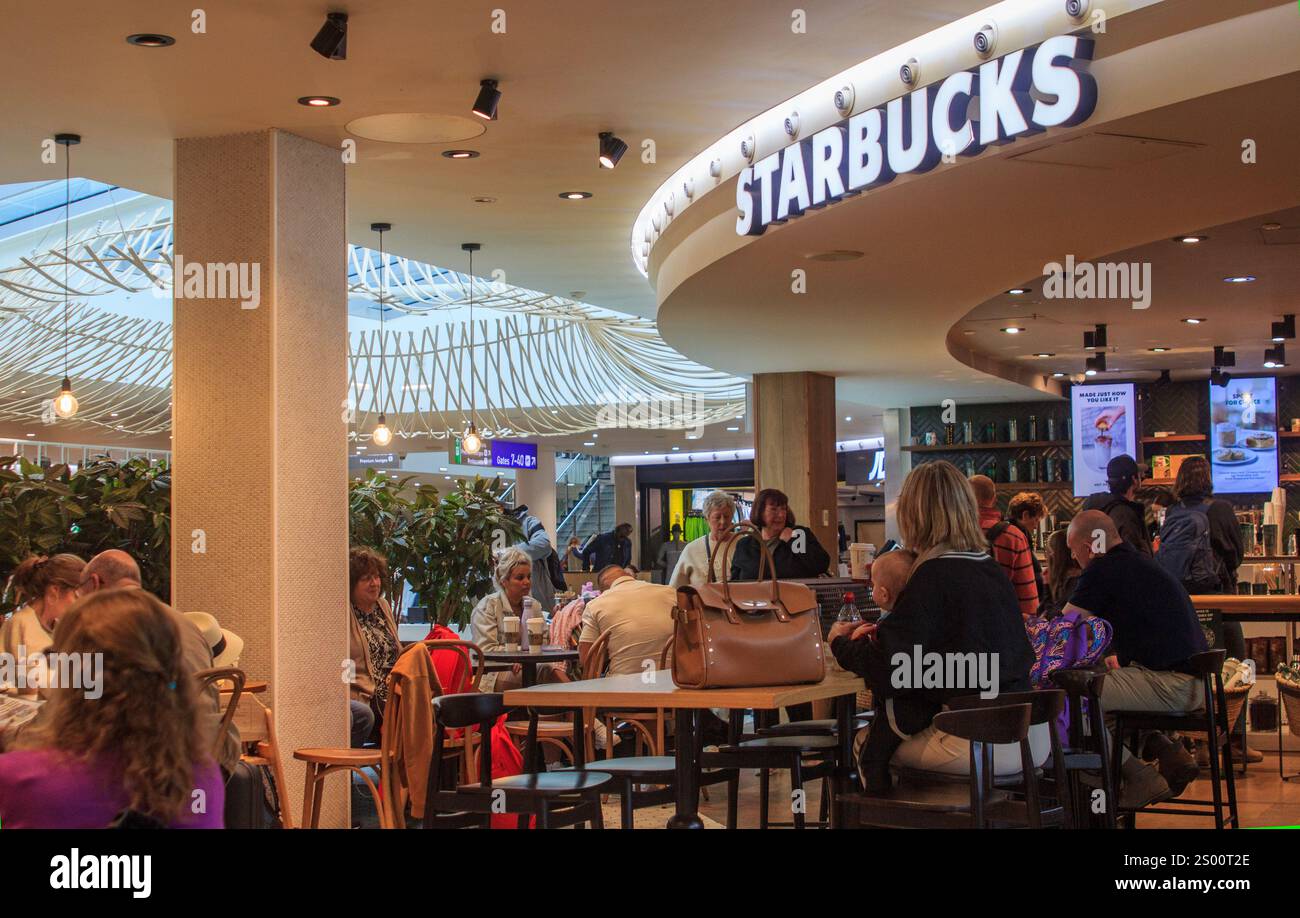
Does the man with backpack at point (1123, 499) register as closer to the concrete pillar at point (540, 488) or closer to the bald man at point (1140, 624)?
the bald man at point (1140, 624)

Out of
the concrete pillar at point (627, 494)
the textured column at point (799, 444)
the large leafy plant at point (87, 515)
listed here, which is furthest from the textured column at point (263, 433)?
the concrete pillar at point (627, 494)

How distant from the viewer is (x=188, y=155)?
6508 millimetres

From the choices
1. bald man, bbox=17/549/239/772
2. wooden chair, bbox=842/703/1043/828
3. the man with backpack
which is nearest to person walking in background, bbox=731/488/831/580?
the man with backpack

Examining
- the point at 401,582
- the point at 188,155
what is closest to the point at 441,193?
the point at 188,155

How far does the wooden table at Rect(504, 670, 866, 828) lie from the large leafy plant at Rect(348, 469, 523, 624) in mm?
5594

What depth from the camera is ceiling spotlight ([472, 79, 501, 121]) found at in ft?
18.4

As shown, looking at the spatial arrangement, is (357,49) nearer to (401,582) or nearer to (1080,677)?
(1080,677)

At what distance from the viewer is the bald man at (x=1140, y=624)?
5.36 metres

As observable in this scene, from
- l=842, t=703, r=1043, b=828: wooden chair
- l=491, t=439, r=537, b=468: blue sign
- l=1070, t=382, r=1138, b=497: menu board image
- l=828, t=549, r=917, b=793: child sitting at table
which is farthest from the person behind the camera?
l=491, t=439, r=537, b=468: blue sign

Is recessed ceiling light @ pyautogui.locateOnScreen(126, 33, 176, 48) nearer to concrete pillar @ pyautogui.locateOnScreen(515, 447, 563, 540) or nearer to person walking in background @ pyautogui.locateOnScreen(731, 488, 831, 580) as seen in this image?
person walking in background @ pyautogui.locateOnScreen(731, 488, 831, 580)

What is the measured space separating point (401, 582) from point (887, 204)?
5143 mm

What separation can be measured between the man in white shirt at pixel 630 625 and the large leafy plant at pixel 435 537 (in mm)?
3168

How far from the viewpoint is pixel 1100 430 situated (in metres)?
14.7

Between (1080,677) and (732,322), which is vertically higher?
(732,322)
